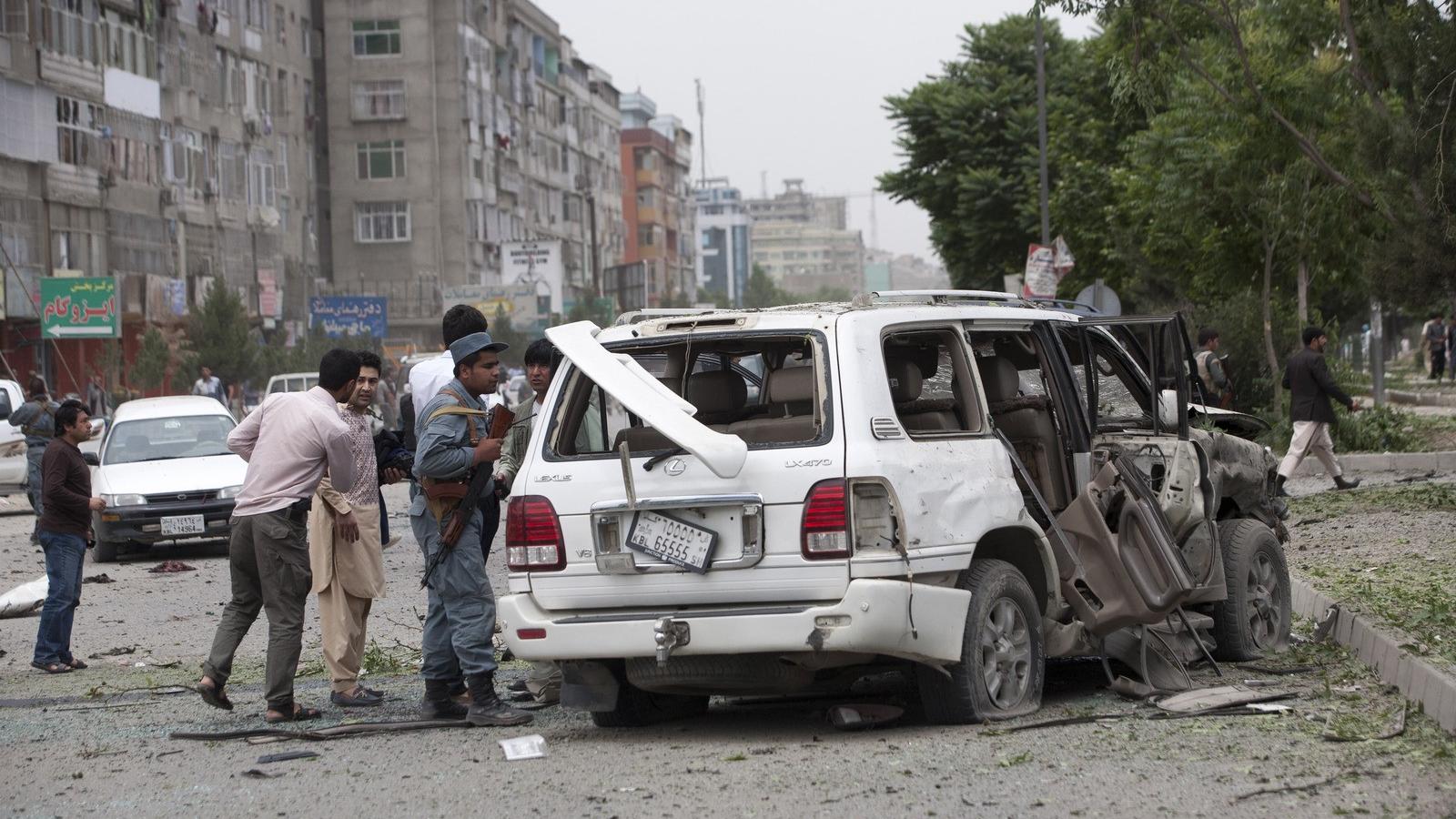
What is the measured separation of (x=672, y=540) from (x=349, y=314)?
63130 mm

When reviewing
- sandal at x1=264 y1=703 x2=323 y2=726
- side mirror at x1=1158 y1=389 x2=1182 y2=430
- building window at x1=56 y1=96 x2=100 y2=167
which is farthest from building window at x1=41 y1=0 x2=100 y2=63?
side mirror at x1=1158 y1=389 x2=1182 y2=430

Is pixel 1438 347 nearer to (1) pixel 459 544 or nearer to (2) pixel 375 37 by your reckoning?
(2) pixel 375 37

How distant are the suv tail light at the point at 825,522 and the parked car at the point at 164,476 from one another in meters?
12.7

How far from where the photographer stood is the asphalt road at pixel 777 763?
6.40m

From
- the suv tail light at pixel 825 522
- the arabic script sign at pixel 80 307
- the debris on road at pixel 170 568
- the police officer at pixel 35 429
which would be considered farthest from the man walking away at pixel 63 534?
the arabic script sign at pixel 80 307

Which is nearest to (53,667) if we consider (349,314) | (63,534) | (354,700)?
(63,534)

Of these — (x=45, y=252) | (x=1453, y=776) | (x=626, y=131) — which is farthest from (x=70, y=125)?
(x=626, y=131)

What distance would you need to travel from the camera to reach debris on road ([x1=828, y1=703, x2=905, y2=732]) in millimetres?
7898

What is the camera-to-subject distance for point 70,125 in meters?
48.7

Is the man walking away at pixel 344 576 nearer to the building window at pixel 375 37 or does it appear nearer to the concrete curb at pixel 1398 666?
the concrete curb at pixel 1398 666

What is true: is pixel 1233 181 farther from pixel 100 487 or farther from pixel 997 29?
pixel 997 29

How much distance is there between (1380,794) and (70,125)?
46.9 metres

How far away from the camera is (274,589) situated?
8.84m

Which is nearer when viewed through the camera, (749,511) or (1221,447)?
(749,511)
